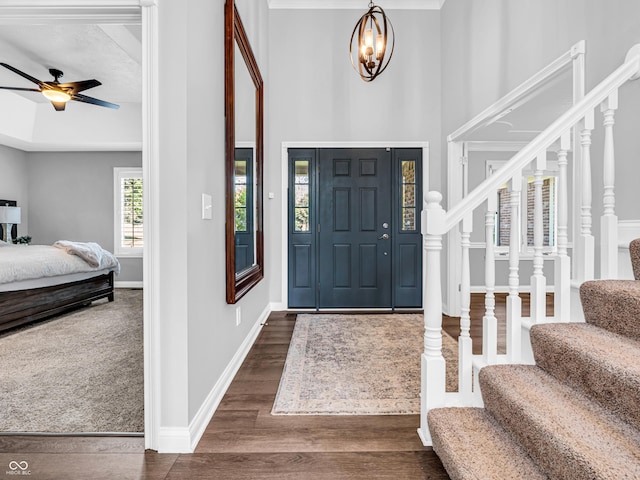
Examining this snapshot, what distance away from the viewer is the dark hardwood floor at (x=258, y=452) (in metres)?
1.54

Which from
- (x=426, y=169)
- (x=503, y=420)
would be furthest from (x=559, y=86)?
(x=503, y=420)

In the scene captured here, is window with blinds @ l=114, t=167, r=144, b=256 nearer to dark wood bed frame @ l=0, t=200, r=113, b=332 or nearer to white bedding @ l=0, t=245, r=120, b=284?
dark wood bed frame @ l=0, t=200, r=113, b=332

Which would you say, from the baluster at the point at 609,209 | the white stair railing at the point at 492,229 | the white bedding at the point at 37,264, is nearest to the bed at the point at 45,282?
the white bedding at the point at 37,264

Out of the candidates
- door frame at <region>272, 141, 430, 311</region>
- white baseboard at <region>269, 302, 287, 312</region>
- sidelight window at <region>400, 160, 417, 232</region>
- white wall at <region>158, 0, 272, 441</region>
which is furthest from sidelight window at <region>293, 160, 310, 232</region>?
white wall at <region>158, 0, 272, 441</region>

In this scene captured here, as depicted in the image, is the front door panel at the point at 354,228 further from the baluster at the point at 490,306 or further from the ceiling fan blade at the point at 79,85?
the baluster at the point at 490,306

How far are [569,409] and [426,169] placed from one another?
11.7ft

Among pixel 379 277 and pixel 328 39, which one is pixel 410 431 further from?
pixel 328 39

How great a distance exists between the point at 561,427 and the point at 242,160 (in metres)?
2.46

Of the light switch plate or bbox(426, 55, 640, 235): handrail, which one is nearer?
bbox(426, 55, 640, 235): handrail

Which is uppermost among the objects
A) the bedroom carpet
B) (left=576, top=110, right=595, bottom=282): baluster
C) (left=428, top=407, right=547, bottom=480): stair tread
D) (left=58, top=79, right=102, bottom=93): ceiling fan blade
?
(left=58, top=79, right=102, bottom=93): ceiling fan blade

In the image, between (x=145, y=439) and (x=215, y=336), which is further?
(x=215, y=336)

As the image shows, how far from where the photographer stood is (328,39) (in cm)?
448

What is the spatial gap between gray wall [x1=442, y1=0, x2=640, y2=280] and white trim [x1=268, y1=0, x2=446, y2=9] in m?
0.22

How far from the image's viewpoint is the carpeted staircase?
112 centimetres
